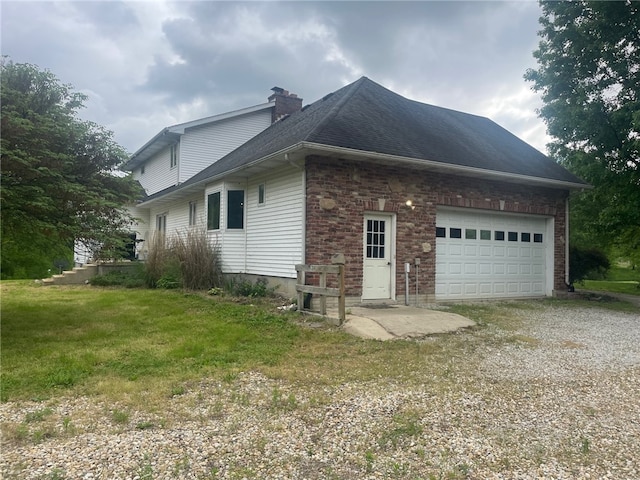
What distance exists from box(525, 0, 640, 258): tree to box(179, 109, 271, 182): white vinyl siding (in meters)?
10.9

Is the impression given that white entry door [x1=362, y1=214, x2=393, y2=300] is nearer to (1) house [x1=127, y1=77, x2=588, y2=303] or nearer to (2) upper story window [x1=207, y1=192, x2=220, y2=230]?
(1) house [x1=127, y1=77, x2=588, y2=303]

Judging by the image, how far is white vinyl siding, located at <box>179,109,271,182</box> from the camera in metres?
17.6

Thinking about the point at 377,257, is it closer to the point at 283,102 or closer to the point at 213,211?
the point at 213,211

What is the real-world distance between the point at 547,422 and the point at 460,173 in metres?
8.26

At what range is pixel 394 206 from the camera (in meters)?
10.4

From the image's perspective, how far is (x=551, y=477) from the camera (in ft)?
9.32

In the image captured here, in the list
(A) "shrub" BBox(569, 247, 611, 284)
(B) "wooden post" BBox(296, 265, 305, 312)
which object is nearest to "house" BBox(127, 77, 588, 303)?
(B) "wooden post" BBox(296, 265, 305, 312)

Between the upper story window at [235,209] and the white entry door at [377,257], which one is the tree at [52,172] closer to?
the upper story window at [235,209]

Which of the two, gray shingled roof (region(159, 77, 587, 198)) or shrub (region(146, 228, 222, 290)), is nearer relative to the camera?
gray shingled roof (region(159, 77, 587, 198))

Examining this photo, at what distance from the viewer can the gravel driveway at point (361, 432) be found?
2.88 metres

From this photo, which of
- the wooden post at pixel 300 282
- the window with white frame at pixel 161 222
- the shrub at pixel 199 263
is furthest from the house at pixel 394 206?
the window with white frame at pixel 161 222

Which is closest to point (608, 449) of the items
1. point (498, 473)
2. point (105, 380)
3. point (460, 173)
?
point (498, 473)

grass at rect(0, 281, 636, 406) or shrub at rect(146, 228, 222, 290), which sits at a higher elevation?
shrub at rect(146, 228, 222, 290)

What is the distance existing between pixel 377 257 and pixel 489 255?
3969mm
